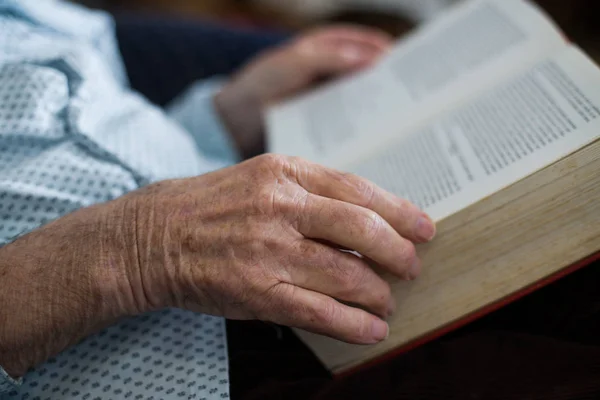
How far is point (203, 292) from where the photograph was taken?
49 cm

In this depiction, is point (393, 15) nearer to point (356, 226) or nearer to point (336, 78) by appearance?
point (336, 78)

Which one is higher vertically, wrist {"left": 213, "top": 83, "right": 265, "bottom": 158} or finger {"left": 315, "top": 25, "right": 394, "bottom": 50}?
finger {"left": 315, "top": 25, "right": 394, "bottom": 50}

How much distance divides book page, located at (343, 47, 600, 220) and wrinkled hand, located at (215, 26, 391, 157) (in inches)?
14.0

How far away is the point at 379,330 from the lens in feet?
1.61

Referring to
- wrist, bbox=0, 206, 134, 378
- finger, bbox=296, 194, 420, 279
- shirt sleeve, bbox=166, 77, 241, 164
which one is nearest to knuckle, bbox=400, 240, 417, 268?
finger, bbox=296, 194, 420, 279

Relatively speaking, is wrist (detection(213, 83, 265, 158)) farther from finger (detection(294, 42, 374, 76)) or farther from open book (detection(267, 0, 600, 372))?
open book (detection(267, 0, 600, 372))

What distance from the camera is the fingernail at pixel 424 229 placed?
0.49 m

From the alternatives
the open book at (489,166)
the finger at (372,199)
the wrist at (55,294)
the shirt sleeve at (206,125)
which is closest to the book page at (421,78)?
the open book at (489,166)

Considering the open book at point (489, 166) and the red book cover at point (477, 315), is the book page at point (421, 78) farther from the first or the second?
the red book cover at point (477, 315)

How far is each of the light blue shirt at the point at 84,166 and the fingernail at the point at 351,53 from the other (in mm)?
330

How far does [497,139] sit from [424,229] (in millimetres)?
142

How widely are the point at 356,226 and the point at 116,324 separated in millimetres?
273

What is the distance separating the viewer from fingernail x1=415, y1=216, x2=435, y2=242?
49 centimetres

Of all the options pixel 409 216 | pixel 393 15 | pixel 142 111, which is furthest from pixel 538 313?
pixel 393 15
